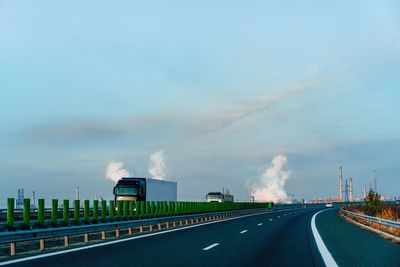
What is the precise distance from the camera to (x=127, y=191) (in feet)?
134

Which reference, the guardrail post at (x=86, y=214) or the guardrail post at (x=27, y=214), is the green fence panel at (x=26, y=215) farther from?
the guardrail post at (x=86, y=214)

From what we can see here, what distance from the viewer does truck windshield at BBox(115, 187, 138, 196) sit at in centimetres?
4053

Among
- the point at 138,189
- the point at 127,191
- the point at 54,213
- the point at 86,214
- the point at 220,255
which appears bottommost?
the point at 220,255

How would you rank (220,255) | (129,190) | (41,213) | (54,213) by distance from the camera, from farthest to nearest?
1. (129,190)
2. (54,213)
3. (41,213)
4. (220,255)

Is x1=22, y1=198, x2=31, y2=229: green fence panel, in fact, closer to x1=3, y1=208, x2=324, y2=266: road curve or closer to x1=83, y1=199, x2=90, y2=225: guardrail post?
x1=3, y1=208, x2=324, y2=266: road curve

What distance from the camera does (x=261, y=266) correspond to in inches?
440

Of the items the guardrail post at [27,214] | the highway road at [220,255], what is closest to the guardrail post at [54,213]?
the guardrail post at [27,214]

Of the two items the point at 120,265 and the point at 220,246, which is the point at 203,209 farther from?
the point at 120,265

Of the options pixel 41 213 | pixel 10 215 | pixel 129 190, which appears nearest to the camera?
pixel 10 215

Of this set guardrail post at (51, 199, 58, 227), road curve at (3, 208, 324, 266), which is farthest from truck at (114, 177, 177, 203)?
road curve at (3, 208, 324, 266)

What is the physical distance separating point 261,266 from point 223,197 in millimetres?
55531

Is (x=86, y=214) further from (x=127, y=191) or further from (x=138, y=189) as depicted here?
(x=138, y=189)

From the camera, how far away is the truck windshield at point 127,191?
40.5 meters

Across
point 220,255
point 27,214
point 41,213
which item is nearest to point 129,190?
point 41,213
